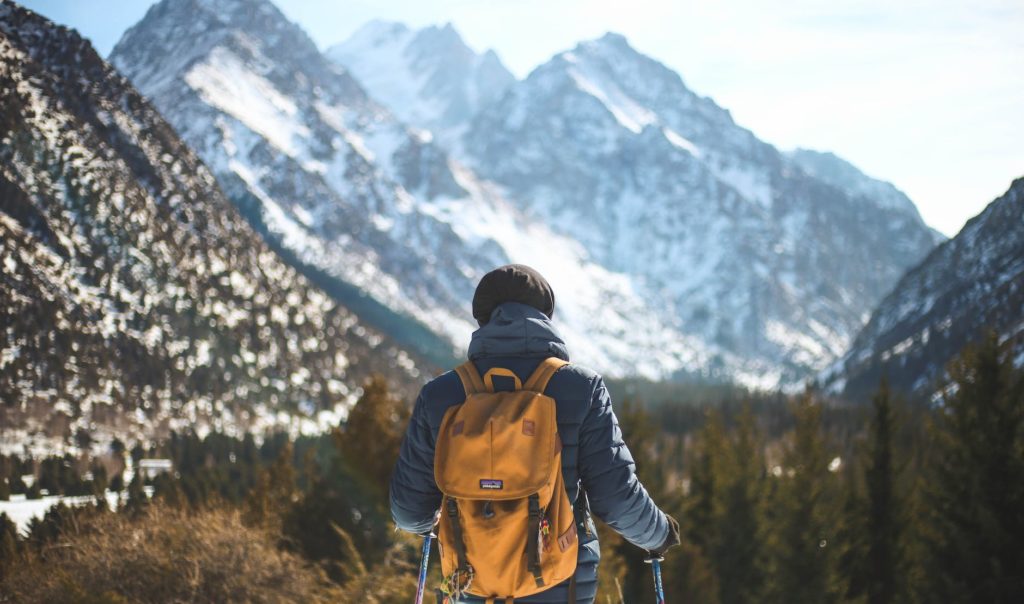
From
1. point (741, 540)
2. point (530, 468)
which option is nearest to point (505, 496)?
point (530, 468)

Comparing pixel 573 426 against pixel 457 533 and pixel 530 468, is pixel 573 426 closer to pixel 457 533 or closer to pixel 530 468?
pixel 530 468

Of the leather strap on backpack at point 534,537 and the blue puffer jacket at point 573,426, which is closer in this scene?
the leather strap on backpack at point 534,537

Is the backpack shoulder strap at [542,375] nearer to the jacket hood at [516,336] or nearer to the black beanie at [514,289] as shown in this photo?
the jacket hood at [516,336]

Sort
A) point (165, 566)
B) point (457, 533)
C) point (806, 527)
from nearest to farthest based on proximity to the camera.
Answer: point (457, 533)
point (165, 566)
point (806, 527)

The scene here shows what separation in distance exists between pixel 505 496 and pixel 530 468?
188mm

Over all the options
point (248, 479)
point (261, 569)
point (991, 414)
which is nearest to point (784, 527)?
point (991, 414)

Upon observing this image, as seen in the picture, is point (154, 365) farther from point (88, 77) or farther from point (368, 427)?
point (368, 427)

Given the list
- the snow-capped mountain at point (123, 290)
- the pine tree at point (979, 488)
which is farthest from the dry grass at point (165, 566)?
the snow-capped mountain at point (123, 290)

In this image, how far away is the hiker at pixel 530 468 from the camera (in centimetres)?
400

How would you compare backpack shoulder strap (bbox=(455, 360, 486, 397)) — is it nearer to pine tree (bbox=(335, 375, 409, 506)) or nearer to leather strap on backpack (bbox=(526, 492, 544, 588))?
leather strap on backpack (bbox=(526, 492, 544, 588))

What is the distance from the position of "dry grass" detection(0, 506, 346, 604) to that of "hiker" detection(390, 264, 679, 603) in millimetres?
4696

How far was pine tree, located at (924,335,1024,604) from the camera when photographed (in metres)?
14.7

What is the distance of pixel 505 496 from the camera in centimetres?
389

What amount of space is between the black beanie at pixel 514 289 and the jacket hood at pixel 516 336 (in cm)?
12
